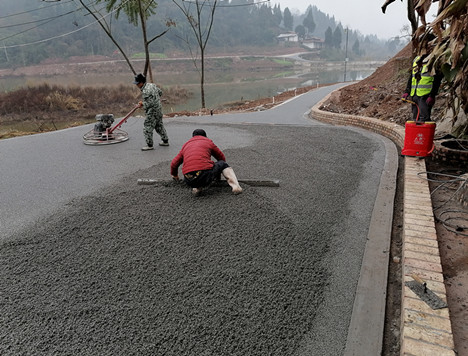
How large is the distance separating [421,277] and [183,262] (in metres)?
1.77

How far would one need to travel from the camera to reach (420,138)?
186 inches

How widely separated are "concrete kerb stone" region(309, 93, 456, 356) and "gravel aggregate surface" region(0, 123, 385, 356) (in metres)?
0.36

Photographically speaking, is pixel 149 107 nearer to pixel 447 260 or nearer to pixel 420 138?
pixel 420 138

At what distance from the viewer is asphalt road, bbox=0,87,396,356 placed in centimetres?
189

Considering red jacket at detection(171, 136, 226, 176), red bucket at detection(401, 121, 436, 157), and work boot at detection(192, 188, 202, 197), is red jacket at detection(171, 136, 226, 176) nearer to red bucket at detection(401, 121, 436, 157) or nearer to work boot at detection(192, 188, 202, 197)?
work boot at detection(192, 188, 202, 197)

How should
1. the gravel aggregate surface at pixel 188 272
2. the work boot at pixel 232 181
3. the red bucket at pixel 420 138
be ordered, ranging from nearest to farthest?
1. the gravel aggregate surface at pixel 188 272
2. the work boot at pixel 232 181
3. the red bucket at pixel 420 138

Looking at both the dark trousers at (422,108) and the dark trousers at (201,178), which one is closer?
the dark trousers at (201,178)

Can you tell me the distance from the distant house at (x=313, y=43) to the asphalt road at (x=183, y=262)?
114 metres

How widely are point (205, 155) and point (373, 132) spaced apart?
5036 millimetres

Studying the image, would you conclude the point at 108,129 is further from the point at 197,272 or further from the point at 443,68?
the point at 443,68

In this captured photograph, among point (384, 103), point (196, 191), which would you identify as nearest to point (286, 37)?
point (384, 103)

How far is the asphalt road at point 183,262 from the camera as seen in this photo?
6.20 feet

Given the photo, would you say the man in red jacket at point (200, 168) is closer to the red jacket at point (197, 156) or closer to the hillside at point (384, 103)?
the red jacket at point (197, 156)

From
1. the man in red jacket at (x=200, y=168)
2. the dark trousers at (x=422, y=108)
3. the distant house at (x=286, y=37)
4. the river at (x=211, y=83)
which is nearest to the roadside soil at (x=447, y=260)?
the dark trousers at (x=422, y=108)
